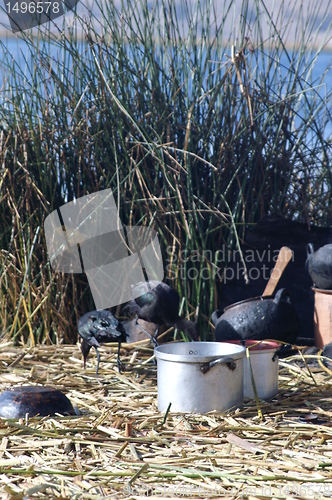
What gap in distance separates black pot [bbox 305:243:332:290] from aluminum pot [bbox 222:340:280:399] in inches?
41.3

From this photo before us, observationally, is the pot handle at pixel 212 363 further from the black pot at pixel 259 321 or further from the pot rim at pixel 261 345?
the black pot at pixel 259 321

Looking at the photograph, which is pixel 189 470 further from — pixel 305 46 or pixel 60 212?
pixel 305 46

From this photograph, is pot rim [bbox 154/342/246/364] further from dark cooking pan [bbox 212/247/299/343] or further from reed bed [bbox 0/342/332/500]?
dark cooking pan [bbox 212/247/299/343]

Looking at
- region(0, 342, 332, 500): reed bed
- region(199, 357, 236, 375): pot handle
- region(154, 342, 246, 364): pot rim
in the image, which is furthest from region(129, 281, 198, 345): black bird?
region(199, 357, 236, 375): pot handle

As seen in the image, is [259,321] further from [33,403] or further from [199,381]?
[33,403]

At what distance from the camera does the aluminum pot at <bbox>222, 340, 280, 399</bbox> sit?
257 centimetres

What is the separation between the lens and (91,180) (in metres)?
3.87

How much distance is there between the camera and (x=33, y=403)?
7.70ft

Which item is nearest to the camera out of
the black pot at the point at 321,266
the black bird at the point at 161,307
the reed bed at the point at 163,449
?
the reed bed at the point at 163,449

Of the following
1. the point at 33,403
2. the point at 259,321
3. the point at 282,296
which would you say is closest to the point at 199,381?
the point at 33,403

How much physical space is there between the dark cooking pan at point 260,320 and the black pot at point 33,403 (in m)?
1.21

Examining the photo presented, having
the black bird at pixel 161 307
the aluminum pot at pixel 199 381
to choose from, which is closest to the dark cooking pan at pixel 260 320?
the black bird at pixel 161 307

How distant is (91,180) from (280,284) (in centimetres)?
156

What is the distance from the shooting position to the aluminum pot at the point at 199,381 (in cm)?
233
